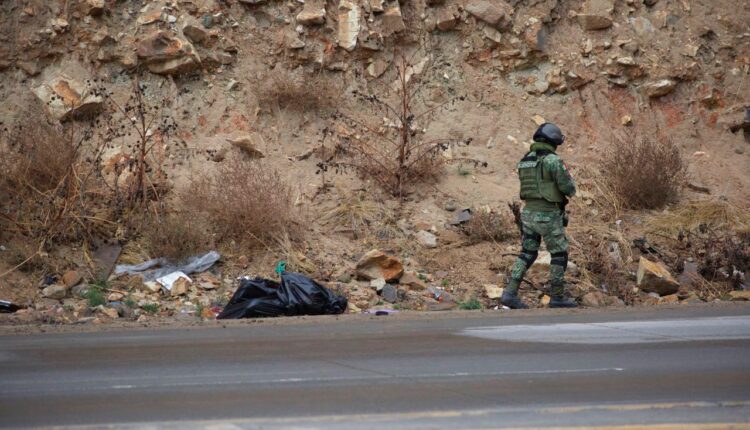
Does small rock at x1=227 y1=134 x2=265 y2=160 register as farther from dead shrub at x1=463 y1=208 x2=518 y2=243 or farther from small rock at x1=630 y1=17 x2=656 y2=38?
small rock at x1=630 y1=17 x2=656 y2=38

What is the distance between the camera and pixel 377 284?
12.3m

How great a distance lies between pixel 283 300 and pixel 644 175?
761 cm

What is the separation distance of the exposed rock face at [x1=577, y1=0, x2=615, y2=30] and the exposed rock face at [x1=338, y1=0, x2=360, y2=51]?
4.92 metres

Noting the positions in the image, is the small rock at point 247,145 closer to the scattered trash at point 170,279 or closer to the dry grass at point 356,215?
the dry grass at point 356,215

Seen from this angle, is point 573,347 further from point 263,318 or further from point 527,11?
point 527,11

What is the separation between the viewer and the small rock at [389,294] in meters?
12.0

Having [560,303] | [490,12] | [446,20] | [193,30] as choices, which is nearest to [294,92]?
[193,30]

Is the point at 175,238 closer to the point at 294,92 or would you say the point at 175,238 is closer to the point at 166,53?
the point at 294,92

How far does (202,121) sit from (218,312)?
5.96 metres

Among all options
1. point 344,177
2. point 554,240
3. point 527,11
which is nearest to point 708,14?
point 527,11

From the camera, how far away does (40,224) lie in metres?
12.6

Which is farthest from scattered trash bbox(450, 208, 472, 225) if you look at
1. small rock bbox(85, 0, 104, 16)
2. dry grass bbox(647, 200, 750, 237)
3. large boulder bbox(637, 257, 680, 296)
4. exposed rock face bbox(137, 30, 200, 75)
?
small rock bbox(85, 0, 104, 16)

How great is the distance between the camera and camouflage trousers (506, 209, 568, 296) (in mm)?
10898

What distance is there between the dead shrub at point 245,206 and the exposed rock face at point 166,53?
10.9 ft
